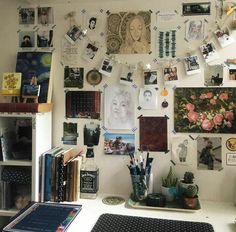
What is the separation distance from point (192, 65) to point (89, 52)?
56 centimetres

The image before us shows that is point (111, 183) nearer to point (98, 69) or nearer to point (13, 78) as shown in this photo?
point (98, 69)

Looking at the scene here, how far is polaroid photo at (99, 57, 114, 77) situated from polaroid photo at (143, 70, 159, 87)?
0.63 feet

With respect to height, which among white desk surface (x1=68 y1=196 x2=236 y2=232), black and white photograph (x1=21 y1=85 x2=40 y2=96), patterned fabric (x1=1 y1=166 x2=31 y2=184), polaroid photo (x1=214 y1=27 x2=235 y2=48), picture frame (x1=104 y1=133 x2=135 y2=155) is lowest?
white desk surface (x1=68 y1=196 x2=236 y2=232)

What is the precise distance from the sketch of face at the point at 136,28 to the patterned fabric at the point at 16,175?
91 centimetres

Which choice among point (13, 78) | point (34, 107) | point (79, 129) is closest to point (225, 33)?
point (79, 129)

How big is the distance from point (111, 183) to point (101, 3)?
991 millimetres

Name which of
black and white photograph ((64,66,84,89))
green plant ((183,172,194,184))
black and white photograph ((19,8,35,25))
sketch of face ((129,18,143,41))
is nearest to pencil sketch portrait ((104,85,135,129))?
black and white photograph ((64,66,84,89))

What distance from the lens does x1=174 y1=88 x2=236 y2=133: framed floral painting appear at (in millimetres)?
1477

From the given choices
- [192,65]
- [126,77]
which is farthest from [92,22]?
[192,65]

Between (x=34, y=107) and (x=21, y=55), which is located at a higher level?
(x=21, y=55)

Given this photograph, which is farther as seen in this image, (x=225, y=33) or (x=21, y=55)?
(x=21, y=55)

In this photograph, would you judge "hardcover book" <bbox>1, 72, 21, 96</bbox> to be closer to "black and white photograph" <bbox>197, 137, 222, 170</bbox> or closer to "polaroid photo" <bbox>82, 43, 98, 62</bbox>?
"polaroid photo" <bbox>82, 43, 98, 62</bbox>

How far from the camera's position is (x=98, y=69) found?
159cm

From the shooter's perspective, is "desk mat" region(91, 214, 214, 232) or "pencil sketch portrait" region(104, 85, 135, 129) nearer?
"desk mat" region(91, 214, 214, 232)
